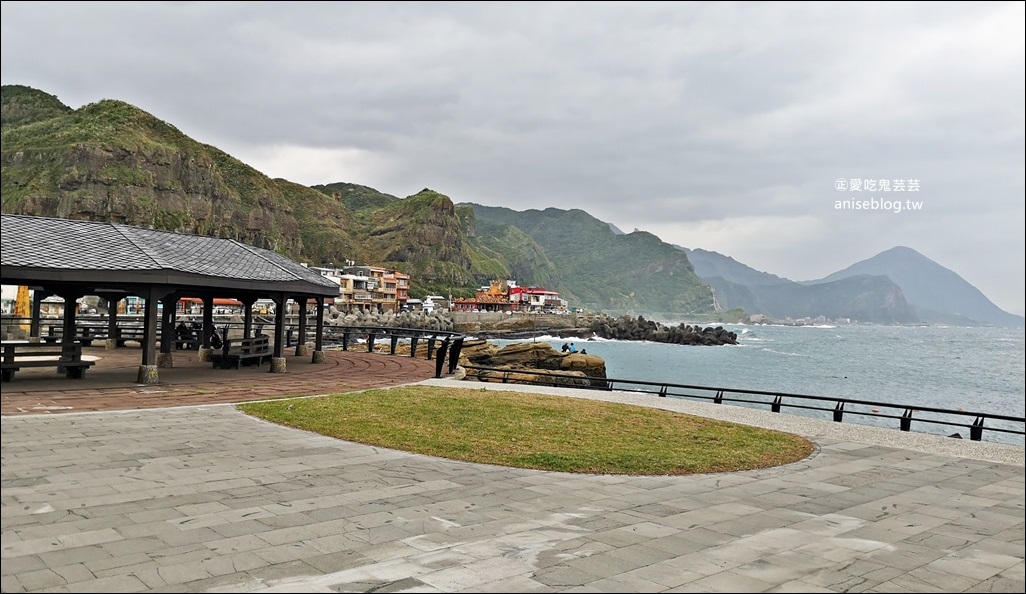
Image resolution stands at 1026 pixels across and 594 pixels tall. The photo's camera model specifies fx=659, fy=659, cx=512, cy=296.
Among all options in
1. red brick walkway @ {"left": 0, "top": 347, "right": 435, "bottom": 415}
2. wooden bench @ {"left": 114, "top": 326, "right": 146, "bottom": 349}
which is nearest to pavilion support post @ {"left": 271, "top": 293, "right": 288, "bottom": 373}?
red brick walkway @ {"left": 0, "top": 347, "right": 435, "bottom": 415}

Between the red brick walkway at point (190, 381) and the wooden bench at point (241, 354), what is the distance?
0.36 m

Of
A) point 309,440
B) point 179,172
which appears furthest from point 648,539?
point 179,172

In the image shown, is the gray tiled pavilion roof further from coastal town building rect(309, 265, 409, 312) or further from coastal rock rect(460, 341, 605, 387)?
coastal town building rect(309, 265, 409, 312)

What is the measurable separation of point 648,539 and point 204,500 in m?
4.64

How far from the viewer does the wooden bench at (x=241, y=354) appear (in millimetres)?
20641

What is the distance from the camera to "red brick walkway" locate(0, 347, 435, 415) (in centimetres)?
1298

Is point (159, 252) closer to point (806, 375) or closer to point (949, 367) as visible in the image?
point (806, 375)

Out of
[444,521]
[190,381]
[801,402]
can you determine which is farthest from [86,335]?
[801,402]

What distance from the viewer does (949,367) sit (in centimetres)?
9075

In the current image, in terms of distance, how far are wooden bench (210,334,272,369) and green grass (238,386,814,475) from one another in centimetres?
617

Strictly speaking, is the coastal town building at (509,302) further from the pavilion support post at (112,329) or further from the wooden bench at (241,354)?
the wooden bench at (241,354)

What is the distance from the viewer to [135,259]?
1459cm

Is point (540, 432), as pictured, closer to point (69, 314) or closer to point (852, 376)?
point (69, 314)

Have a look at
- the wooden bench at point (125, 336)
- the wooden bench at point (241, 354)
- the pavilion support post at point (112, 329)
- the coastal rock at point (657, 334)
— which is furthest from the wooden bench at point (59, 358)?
the coastal rock at point (657, 334)
